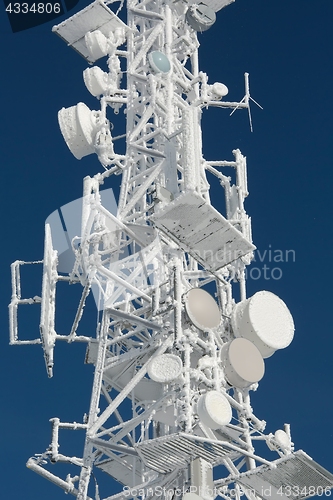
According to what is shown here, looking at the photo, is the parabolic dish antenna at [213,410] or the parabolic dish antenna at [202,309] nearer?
the parabolic dish antenna at [213,410]

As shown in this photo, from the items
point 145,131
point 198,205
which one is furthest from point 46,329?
point 145,131

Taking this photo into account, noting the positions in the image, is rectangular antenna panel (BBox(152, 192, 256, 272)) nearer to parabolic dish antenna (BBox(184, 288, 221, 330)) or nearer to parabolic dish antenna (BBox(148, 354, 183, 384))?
parabolic dish antenna (BBox(184, 288, 221, 330))

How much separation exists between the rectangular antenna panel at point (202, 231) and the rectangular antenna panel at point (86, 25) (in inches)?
381

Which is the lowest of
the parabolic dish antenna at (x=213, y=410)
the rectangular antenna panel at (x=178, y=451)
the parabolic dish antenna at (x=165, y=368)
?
the rectangular antenna panel at (x=178, y=451)

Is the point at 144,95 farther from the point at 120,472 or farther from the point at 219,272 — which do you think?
the point at 120,472

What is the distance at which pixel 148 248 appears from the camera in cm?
2639

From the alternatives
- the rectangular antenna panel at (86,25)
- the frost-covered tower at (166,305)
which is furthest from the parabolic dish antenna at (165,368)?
the rectangular antenna panel at (86,25)

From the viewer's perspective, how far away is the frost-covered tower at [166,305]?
75.6ft

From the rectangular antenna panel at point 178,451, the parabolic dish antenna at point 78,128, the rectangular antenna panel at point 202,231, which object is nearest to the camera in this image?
the rectangular antenna panel at point 178,451

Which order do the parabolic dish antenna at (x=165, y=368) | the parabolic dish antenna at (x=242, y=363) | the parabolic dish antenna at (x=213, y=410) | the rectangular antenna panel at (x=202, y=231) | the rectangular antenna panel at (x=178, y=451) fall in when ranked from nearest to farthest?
the rectangular antenna panel at (x=178, y=451) < the parabolic dish antenna at (x=213, y=410) < the parabolic dish antenna at (x=165, y=368) < the parabolic dish antenna at (x=242, y=363) < the rectangular antenna panel at (x=202, y=231)

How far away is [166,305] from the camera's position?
24719 mm
